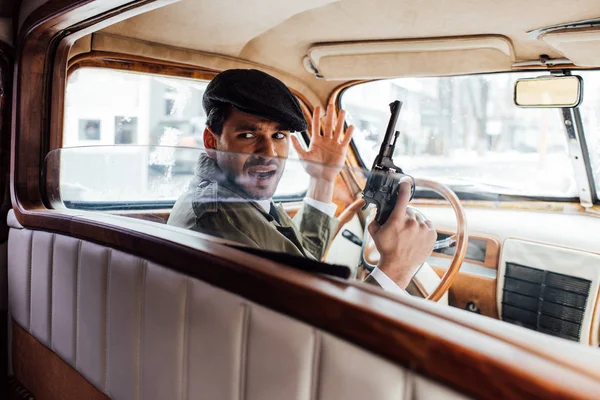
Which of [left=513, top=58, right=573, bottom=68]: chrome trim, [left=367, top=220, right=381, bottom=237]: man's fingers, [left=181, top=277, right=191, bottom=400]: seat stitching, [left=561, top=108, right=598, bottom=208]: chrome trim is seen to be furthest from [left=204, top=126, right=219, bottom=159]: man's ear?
[left=561, top=108, right=598, bottom=208]: chrome trim

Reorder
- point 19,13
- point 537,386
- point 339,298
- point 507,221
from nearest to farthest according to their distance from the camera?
point 537,386, point 339,298, point 19,13, point 507,221

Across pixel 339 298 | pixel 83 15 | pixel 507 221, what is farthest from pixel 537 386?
pixel 507 221

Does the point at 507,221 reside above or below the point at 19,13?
below

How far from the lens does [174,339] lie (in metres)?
1.20

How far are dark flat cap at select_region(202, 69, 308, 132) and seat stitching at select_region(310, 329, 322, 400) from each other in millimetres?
1014

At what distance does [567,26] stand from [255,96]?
1.36 meters

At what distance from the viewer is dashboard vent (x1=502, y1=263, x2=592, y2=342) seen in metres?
2.47

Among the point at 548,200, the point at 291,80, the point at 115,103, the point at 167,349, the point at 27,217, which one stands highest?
the point at 291,80

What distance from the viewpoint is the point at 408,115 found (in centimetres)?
328

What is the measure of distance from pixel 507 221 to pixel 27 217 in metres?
2.45

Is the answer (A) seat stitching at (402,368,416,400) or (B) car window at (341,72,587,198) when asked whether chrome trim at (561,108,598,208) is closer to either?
(B) car window at (341,72,587,198)

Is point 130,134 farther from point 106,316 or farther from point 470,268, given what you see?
point 470,268

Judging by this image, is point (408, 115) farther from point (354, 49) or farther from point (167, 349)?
point (167, 349)

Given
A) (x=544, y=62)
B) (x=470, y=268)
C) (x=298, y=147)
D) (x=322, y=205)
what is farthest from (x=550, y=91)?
(x=322, y=205)
